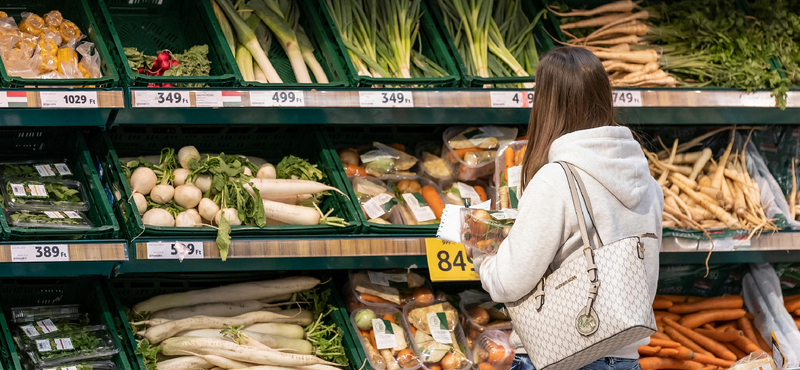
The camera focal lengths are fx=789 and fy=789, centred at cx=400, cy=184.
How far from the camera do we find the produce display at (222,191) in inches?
110

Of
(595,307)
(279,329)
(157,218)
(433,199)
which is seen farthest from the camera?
(433,199)

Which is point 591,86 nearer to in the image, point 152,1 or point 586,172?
point 586,172

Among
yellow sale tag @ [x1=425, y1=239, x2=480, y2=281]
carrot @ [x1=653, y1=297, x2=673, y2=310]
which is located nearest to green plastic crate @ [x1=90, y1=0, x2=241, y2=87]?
yellow sale tag @ [x1=425, y1=239, x2=480, y2=281]

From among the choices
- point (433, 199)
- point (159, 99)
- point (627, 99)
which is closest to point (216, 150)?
point (159, 99)

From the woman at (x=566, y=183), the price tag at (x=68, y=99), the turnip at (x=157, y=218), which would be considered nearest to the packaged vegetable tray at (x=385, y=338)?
the turnip at (x=157, y=218)

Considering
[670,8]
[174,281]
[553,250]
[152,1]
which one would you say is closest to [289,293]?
[174,281]

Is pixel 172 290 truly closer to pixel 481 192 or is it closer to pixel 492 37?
pixel 481 192

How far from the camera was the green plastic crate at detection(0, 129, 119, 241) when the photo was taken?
8.39 feet

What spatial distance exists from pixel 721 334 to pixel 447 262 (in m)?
1.70

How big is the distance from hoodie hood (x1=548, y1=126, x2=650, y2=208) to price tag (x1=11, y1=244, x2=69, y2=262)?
1.59m

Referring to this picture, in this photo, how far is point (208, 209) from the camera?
111 inches

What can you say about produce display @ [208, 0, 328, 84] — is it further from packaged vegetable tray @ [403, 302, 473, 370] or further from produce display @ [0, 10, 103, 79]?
→ packaged vegetable tray @ [403, 302, 473, 370]

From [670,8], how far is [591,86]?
2060 mm

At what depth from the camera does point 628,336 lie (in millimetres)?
1913
